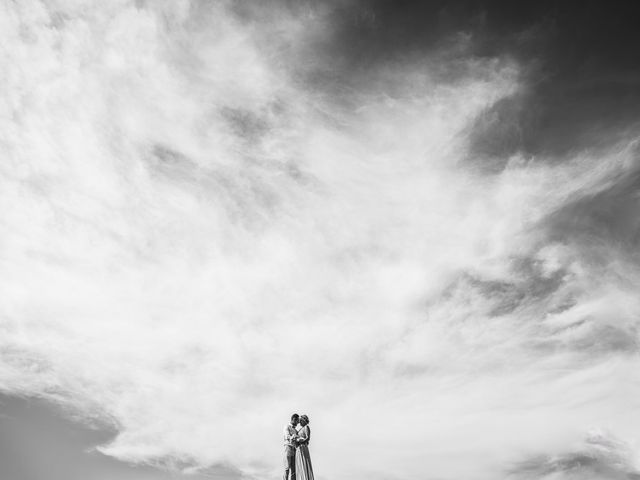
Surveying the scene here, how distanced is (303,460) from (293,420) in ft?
7.44

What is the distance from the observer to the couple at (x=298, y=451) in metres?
49.1

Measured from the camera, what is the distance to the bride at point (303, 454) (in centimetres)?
4884

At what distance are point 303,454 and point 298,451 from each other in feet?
1.14

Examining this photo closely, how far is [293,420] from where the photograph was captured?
163 ft

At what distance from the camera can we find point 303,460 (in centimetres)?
4903

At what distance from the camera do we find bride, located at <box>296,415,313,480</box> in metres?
48.8

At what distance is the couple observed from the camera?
161 ft

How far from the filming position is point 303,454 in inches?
1935

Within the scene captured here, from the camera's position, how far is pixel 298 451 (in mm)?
49312
